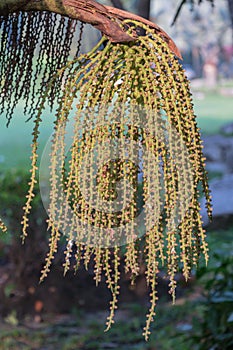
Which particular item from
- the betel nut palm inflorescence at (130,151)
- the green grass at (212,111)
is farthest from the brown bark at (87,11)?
the green grass at (212,111)

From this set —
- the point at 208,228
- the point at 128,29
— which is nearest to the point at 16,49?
the point at 128,29

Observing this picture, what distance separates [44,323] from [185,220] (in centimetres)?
370

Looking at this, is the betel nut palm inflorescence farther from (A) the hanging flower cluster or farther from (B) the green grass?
(B) the green grass

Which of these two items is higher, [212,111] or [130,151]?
[212,111]

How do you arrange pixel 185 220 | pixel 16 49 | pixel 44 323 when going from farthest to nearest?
pixel 44 323 < pixel 16 49 < pixel 185 220

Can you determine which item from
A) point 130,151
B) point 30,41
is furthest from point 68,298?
point 130,151

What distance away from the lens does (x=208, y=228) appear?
19.4 feet

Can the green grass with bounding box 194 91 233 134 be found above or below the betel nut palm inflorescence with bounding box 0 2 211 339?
above

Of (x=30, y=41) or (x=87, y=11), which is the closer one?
(x=87, y=11)

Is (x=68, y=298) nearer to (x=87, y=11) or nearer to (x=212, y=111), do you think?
(x=87, y=11)

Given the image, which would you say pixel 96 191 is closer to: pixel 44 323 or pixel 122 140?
pixel 122 140

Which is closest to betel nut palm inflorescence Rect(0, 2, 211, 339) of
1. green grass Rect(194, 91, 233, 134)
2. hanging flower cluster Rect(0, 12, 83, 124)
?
hanging flower cluster Rect(0, 12, 83, 124)

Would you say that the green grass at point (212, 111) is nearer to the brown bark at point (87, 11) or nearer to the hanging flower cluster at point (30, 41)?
the hanging flower cluster at point (30, 41)

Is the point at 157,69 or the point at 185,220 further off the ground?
the point at 157,69
